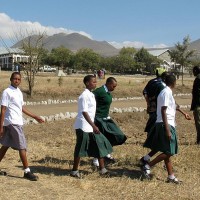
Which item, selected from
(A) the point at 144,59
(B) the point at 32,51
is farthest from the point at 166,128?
(A) the point at 144,59

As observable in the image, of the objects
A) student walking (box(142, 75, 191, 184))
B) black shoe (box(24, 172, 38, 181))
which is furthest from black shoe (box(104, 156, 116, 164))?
black shoe (box(24, 172, 38, 181))

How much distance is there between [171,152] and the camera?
19.5 feet

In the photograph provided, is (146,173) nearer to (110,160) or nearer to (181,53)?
(110,160)

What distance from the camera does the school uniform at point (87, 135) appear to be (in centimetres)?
597

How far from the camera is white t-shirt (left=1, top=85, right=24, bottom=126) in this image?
5.75 m

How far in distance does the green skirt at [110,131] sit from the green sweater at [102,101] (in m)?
0.10

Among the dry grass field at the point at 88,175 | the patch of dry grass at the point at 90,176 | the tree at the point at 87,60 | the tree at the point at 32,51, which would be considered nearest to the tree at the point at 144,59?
the tree at the point at 87,60

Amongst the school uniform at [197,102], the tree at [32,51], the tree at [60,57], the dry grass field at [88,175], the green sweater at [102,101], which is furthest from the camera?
the tree at [60,57]

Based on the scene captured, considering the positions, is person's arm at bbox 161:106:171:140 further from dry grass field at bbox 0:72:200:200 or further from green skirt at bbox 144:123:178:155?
dry grass field at bbox 0:72:200:200

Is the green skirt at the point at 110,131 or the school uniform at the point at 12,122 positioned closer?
the school uniform at the point at 12,122

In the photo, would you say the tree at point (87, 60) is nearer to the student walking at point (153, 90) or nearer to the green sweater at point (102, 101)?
the student walking at point (153, 90)

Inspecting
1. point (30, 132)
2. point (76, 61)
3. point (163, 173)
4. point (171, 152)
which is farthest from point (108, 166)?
point (76, 61)

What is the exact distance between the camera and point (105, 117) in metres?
6.79

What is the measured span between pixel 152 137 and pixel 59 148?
2.71 metres
